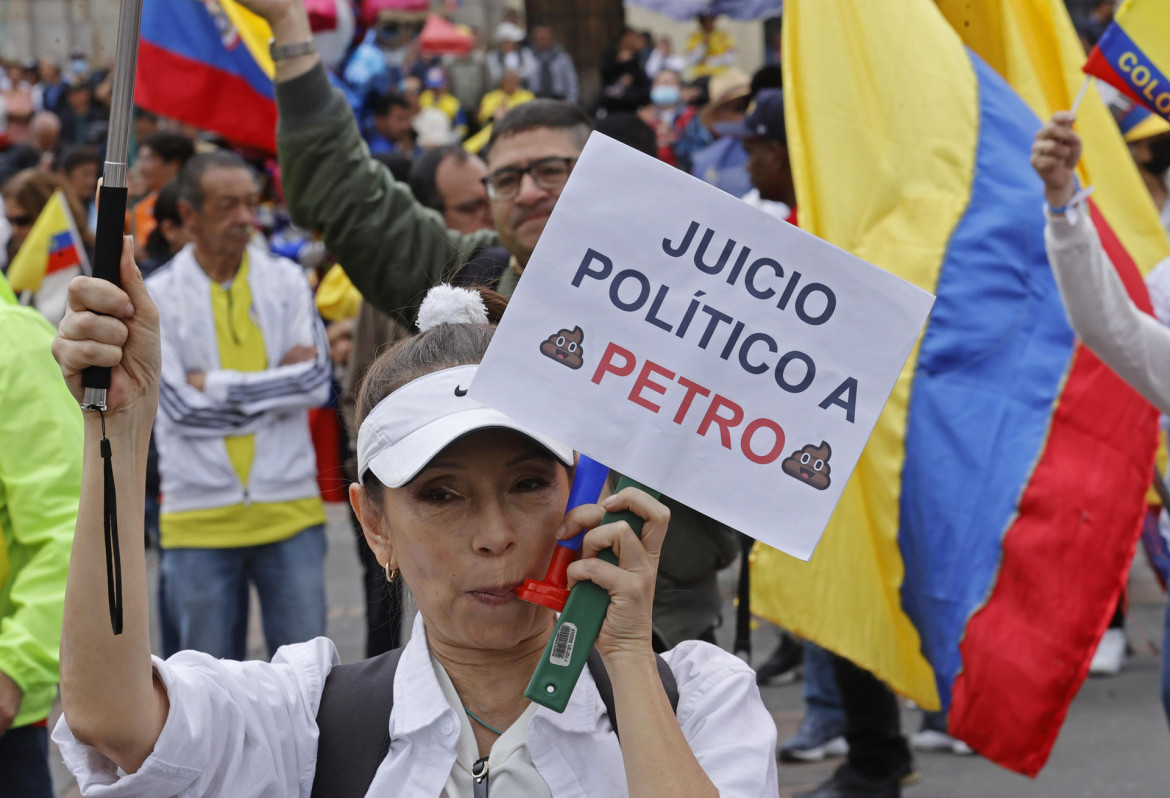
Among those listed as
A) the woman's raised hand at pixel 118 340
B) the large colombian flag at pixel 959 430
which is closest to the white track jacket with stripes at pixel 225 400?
the large colombian flag at pixel 959 430

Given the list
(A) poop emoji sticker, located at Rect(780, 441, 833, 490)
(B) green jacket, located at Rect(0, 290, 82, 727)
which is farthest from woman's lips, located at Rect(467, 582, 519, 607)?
(B) green jacket, located at Rect(0, 290, 82, 727)

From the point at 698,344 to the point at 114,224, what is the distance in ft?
→ 2.49

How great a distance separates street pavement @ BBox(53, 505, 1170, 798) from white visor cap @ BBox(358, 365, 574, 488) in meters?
3.45

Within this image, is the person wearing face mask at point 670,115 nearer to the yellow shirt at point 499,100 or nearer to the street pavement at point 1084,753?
the yellow shirt at point 499,100

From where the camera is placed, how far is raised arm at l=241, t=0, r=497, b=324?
362 centimetres

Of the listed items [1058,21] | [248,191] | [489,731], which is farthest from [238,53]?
[489,731]

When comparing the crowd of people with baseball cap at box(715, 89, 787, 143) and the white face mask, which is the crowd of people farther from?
the white face mask

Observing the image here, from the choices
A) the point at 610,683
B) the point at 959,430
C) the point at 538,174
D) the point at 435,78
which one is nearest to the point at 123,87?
the point at 610,683

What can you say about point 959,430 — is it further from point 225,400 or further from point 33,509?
point 225,400

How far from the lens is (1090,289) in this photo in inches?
136

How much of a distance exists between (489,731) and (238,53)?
4256 millimetres

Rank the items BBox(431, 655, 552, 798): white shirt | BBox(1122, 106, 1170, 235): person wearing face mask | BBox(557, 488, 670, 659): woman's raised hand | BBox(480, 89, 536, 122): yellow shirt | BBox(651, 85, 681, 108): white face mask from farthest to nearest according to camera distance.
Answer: BBox(651, 85, 681, 108): white face mask → BBox(480, 89, 536, 122): yellow shirt → BBox(1122, 106, 1170, 235): person wearing face mask → BBox(431, 655, 552, 798): white shirt → BBox(557, 488, 670, 659): woman's raised hand

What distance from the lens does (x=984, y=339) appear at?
13.4 feet

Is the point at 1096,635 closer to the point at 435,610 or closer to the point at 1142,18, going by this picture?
the point at 1142,18
